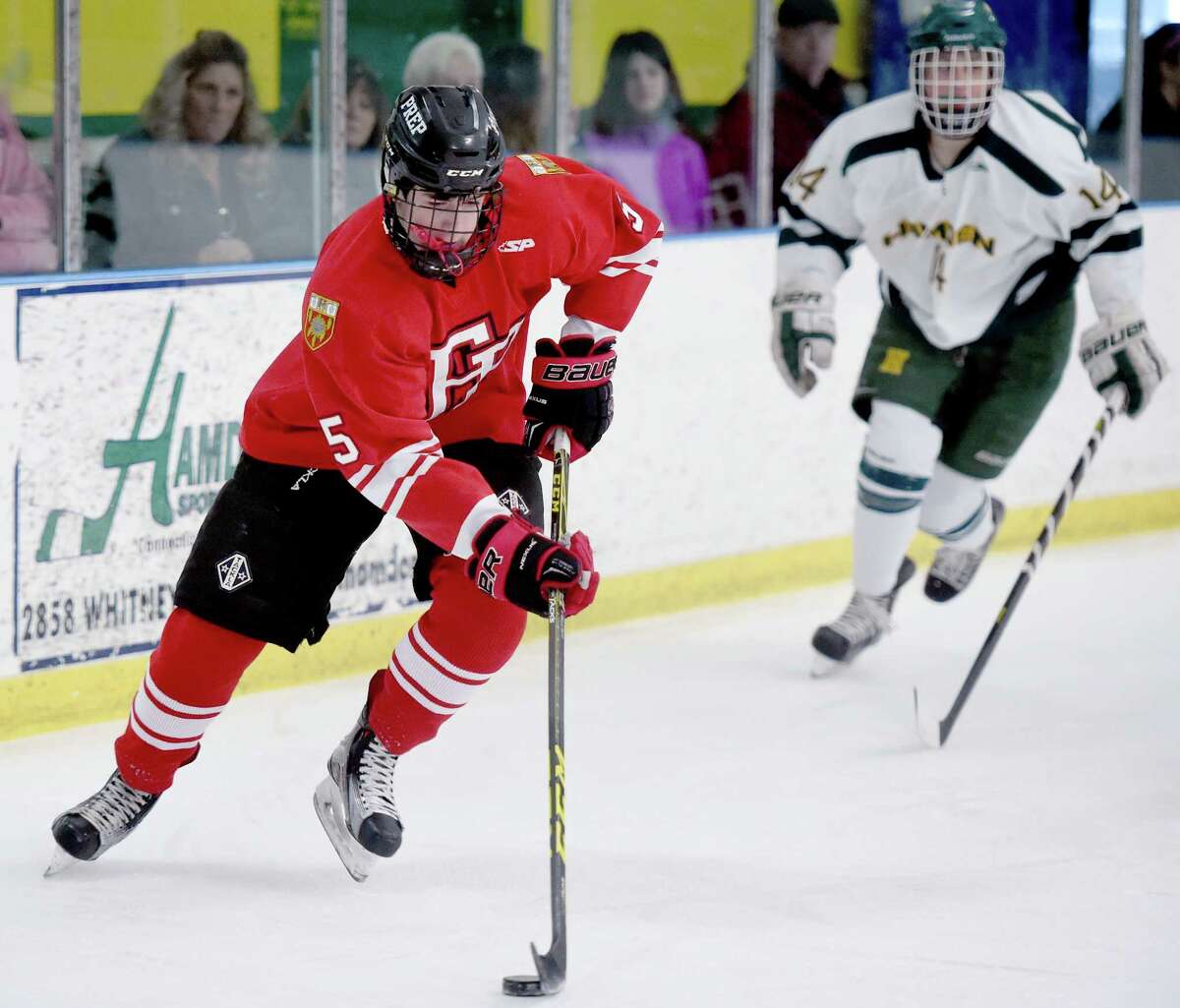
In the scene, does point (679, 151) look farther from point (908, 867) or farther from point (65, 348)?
point (908, 867)

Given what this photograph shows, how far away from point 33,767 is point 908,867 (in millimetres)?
1421

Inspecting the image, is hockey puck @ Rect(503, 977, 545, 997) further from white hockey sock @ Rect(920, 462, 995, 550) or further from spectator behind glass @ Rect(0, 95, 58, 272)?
white hockey sock @ Rect(920, 462, 995, 550)

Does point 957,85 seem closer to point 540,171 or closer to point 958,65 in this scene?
point 958,65

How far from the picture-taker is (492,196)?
2395 mm

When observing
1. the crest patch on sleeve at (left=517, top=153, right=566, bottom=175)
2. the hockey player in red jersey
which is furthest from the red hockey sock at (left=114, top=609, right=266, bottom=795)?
the crest patch on sleeve at (left=517, top=153, right=566, bottom=175)

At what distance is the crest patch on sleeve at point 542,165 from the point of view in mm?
2664

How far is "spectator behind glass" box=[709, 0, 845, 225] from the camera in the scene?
189 inches

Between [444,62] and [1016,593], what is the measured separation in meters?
1.64

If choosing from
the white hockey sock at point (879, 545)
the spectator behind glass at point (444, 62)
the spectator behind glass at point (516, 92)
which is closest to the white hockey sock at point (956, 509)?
the white hockey sock at point (879, 545)

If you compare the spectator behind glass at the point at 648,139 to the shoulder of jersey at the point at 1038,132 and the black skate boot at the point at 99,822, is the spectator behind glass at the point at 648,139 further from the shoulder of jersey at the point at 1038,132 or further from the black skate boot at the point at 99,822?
the black skate boot at the point at 99,822

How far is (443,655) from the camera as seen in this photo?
268 centimetres

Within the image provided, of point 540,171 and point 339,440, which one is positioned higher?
point 540,171

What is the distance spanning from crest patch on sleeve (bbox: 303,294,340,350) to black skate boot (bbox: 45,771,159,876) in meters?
0.73

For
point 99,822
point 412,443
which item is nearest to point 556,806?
point 412,443
